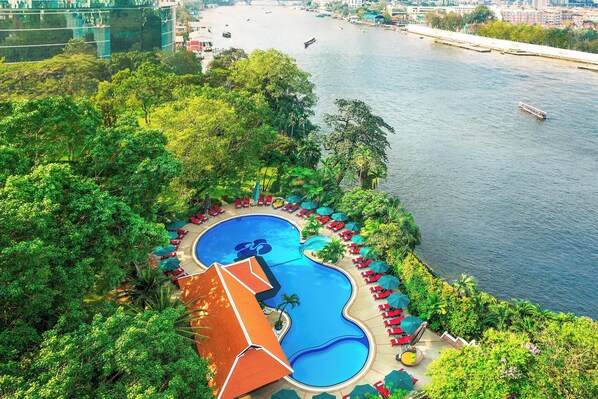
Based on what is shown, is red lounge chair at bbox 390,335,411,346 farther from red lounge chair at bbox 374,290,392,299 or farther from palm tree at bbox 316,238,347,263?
palm tree at bbox 316,238,347,263

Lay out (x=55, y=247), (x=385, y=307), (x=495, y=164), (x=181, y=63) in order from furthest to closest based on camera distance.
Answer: (x=181, y=63) < (x=495, y=164) < (x=385, y=307) < (x=55, y=247)

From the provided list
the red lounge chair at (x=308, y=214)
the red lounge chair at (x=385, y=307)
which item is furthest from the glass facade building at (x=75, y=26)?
the red lounge chair at (x=385, y=307)

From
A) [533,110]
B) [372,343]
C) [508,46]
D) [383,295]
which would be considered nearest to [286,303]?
[372,343]

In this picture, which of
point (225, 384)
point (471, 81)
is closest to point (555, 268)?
point (225, 384)

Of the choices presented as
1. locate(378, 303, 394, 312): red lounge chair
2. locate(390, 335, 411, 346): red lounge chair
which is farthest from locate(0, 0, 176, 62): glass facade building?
locate(390, 335, 411, 346): red lounge chair

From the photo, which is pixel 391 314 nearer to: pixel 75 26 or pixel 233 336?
pixel 233 336

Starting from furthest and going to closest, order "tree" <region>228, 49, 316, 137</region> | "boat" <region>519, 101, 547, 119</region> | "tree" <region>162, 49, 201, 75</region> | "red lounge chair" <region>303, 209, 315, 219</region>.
→ "boat" <region>519, 101, 547, 119</region> < "tree" <region>162, 49, 201, 75</region> < "tree" <region>228, 49, 316, 137</region> < "red lounge chair" <region>303, 209, 315, 219</region>
